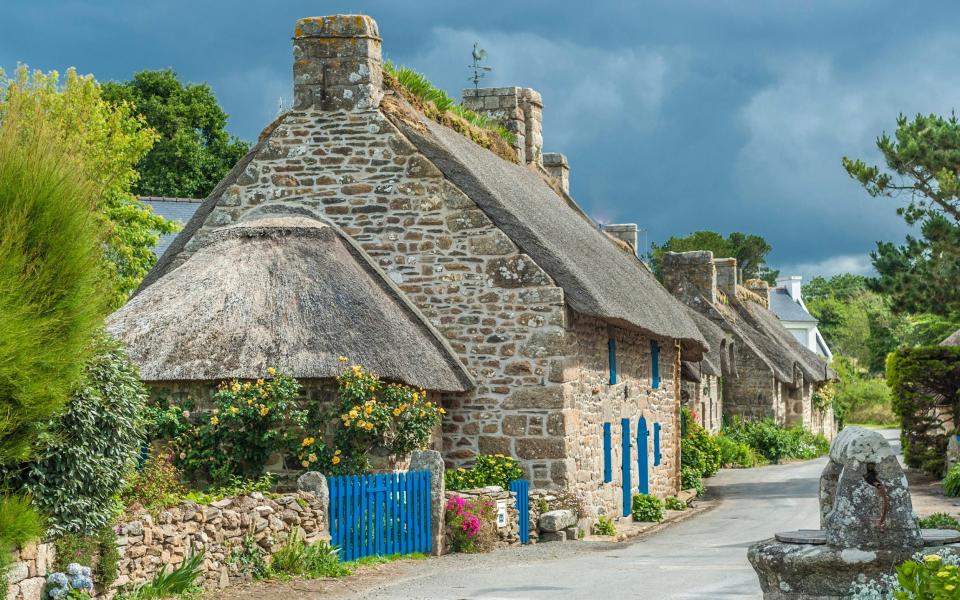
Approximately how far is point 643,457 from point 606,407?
323cm

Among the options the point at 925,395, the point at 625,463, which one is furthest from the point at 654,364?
the point at 925,395

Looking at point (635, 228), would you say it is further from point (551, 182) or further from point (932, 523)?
point (932, 523)

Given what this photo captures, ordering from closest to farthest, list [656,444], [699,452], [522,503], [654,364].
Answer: [522,503], [654,364], [656,444], [699,452]

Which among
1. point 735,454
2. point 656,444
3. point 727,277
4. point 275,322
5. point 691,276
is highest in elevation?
point 727,277

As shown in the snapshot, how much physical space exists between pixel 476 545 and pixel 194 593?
16.4ft

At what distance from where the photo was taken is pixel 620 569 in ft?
47.2

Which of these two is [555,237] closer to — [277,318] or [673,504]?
[277,318]

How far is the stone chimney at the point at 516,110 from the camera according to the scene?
26016 millimetres

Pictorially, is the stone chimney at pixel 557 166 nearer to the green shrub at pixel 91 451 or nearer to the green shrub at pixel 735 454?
the green shrub at pixel 735 454

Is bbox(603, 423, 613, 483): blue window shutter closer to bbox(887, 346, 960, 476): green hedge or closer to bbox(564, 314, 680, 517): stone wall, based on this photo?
bbox(564, 314, 680, 517): stone wall

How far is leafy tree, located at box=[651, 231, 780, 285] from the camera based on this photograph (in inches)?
2859

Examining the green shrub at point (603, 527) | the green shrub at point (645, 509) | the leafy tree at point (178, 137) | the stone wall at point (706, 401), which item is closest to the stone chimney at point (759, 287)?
the stone wall at point (706, 401)

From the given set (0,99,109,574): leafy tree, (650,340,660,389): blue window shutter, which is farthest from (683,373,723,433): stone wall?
(0,99,109,574): leafy tree

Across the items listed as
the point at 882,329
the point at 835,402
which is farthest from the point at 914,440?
the point at 882,329
